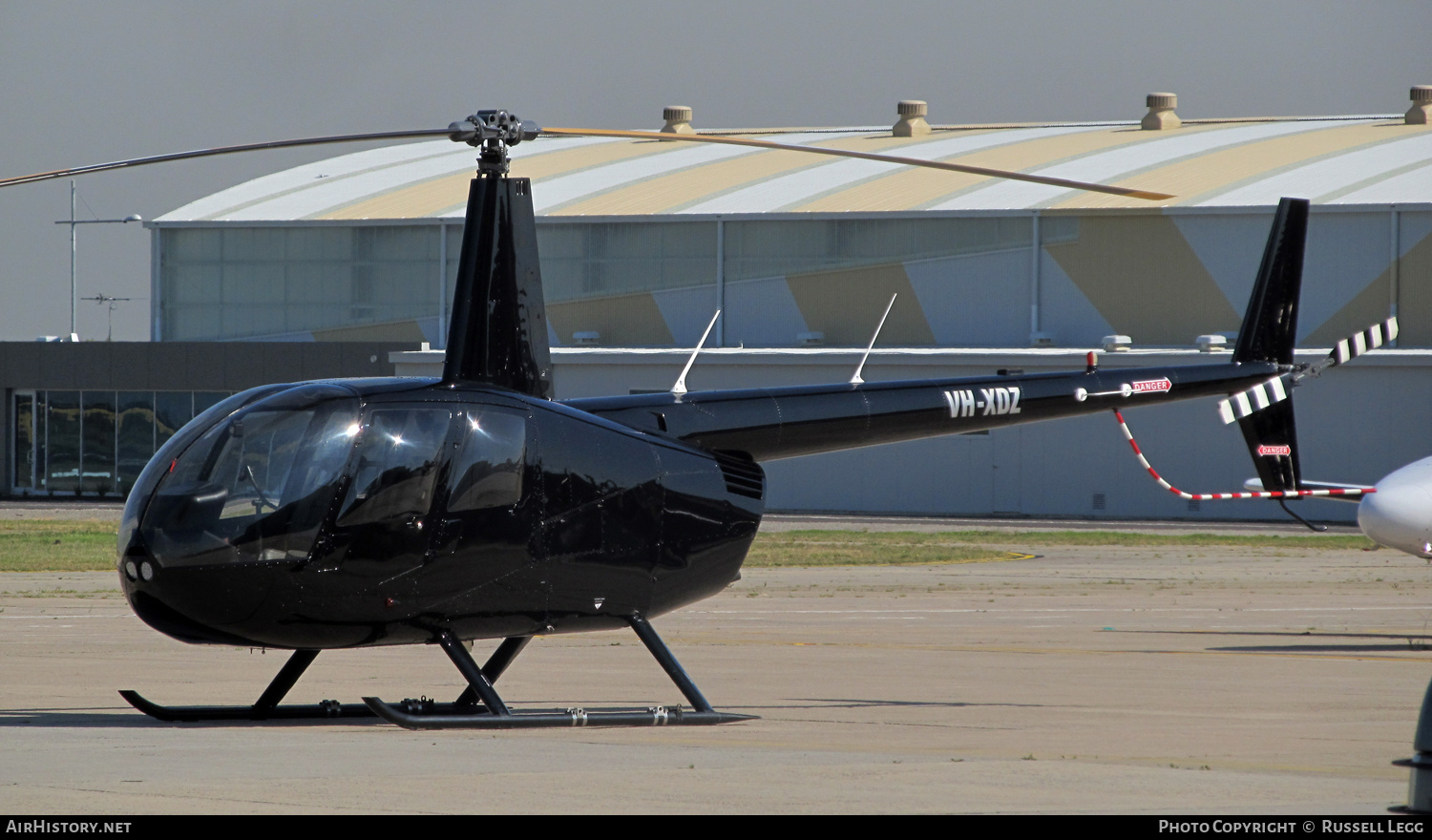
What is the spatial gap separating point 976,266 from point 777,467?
788cm

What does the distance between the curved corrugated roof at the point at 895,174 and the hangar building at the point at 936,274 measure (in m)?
0.14

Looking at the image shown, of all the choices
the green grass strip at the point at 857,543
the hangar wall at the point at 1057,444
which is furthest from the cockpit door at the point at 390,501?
the hangar wall at the point at 1057,444

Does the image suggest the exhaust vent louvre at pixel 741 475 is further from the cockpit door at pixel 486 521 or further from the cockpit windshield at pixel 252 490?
the cockpit windshield at pixel 252 490

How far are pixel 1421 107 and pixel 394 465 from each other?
158ft

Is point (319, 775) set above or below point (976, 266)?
below

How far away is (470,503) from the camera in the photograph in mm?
10688

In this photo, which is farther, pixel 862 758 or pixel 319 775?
pixel 862 758

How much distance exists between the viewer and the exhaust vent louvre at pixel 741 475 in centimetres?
1217

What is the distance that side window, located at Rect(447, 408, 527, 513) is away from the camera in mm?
10656

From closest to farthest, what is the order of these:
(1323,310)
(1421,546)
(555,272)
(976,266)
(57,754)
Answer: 1. (57,754)
2. (1421,546)
3. (1323,310)
4. (976,266)
5. (555,272)

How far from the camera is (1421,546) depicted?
17.2 m

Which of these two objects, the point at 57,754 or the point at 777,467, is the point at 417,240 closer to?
the point at 777,467

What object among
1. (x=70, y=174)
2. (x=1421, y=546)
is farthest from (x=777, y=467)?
(x=70, y=174)
